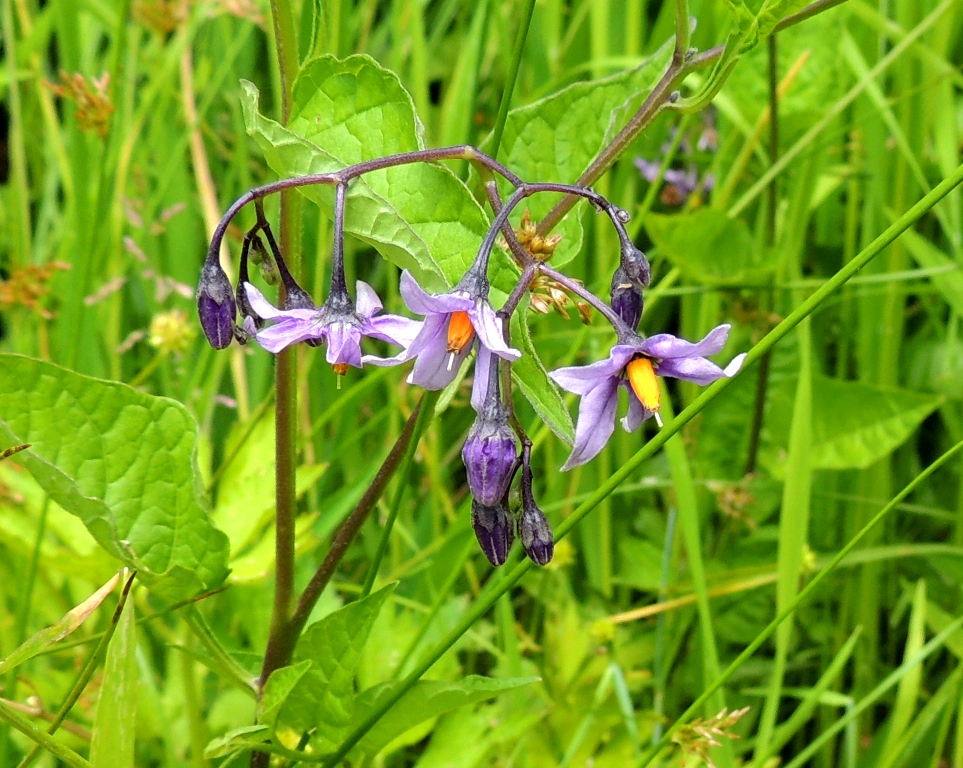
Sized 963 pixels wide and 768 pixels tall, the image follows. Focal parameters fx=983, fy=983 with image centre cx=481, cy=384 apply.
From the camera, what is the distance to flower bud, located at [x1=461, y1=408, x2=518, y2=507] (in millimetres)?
892

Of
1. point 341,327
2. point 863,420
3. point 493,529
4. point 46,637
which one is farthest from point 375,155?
point 863,420

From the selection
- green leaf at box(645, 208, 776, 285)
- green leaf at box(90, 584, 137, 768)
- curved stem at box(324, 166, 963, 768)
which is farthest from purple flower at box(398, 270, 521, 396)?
green leaf at box(645, 208, 776, 285)

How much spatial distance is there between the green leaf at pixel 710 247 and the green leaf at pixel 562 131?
475mm

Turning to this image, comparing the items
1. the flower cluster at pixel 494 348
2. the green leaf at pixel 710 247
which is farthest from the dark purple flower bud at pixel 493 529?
the green leaf at pixel 710 247

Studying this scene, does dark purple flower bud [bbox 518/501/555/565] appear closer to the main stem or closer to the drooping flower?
the drooping flower

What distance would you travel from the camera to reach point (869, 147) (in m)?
2.01

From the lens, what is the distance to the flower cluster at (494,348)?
0.87m

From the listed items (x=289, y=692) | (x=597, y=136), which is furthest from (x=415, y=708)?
(x=597, y=136)

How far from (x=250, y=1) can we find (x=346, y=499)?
1128mm

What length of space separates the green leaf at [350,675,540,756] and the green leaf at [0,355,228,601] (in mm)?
229

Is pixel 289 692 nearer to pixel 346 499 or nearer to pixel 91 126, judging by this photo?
pixel 346 499

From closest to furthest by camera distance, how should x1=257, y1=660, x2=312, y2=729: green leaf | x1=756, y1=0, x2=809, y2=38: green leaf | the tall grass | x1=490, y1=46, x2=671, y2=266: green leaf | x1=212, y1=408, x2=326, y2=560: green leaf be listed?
x1=756, y1=0, x2=809, y2=38: green leaf, x1=257, y1=660, x2=312, y2=729: green leaf, x1=490, y1=46, x2=671, y2=266: green leaf, x1=212, y1=408, x2=326, y2=560: green leaf, the tall grass

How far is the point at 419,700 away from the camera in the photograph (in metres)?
1.09

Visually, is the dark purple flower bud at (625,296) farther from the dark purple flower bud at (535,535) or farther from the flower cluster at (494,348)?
the dark purple flower bud at (535,535)
